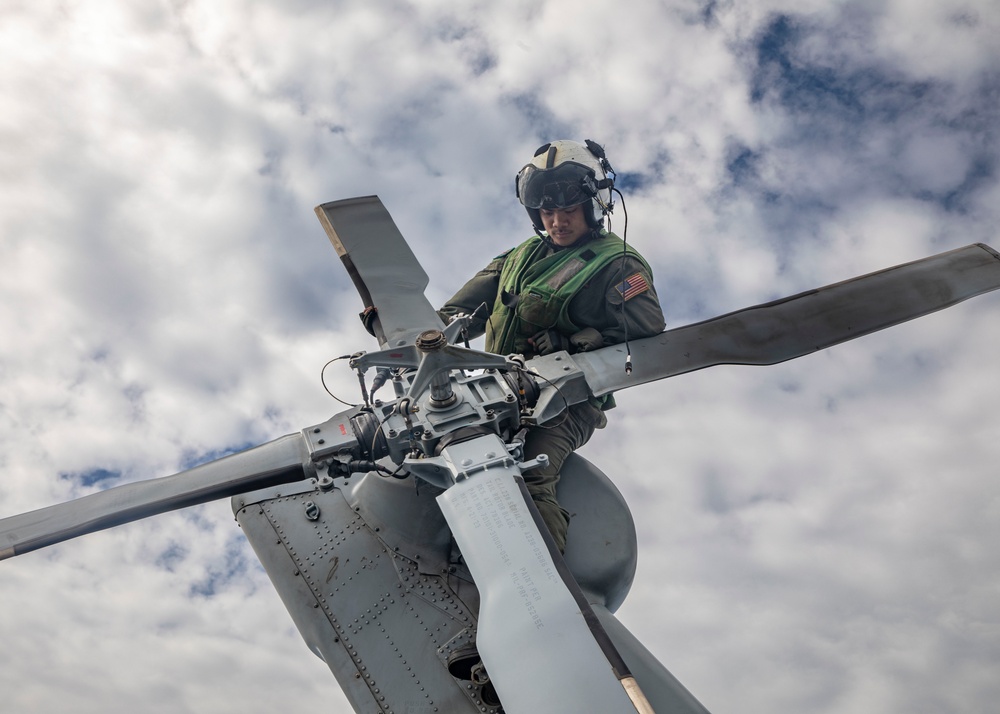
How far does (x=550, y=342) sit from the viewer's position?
8.55 metres

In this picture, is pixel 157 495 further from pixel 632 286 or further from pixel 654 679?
pixel 632 286

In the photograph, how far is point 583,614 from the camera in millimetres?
4691

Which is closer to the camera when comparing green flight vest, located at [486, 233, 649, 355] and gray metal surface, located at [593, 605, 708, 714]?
gray metal surface, located at [593, 605, 708, 714]

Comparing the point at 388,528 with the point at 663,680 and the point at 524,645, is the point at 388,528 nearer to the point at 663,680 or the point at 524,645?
the point at 663,680

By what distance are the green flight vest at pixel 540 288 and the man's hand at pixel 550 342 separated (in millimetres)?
67

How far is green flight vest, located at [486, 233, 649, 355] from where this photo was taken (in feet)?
27.8

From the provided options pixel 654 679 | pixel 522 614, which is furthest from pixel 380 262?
pixel 654 679

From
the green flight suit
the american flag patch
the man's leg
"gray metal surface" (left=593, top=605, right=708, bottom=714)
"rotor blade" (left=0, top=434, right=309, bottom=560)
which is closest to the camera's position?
"rotor blade" (left=0, top=434, right=309, bottom=560)

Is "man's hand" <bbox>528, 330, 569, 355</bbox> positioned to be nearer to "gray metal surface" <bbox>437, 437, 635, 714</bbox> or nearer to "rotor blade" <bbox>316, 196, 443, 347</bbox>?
"rotor blade" <bbox>316, 196, 443, 347</bbox>

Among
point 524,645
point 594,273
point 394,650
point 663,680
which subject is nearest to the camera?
point 524,645

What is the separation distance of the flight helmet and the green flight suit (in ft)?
1.33

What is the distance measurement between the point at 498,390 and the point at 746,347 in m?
2.63

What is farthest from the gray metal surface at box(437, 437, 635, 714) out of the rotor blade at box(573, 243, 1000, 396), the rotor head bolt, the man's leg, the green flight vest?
the green flight vest

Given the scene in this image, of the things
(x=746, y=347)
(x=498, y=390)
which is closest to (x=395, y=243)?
(x=498, y=390)
